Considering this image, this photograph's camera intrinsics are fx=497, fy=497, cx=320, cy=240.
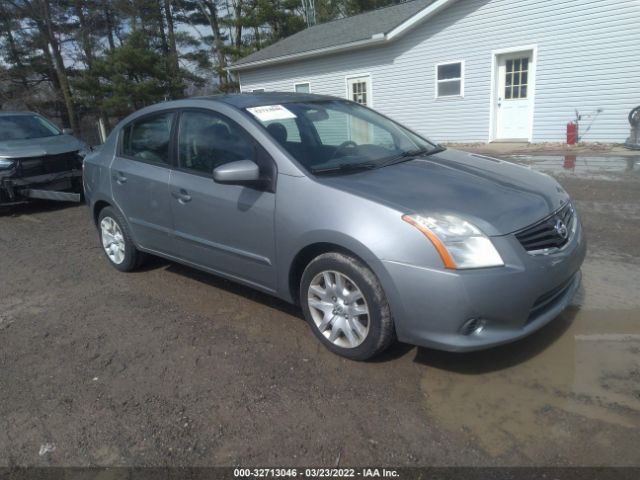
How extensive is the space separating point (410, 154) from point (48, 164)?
22.0 ft

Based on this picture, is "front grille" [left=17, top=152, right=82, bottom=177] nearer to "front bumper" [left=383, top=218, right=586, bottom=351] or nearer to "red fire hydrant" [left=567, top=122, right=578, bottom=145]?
"front bumper" [left=383, top=218, right=586, bottom=351]

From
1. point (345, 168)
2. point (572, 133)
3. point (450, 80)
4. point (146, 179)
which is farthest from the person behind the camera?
point (450, 80)

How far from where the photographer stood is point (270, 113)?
143 inches

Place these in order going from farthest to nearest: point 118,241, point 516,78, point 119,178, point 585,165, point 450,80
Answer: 1. point 450,80
2. point 516,78
3. point 585,165
4. point 118,241
5. point 119,178

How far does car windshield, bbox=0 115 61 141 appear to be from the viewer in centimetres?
859

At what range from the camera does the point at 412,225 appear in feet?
8.75

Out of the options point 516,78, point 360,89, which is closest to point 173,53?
point 360,89

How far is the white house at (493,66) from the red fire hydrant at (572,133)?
9.2 inches

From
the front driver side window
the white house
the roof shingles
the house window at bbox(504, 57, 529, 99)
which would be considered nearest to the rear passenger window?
the front driver side window

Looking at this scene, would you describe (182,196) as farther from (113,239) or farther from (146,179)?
(113,239)

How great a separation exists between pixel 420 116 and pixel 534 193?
40.2 feet

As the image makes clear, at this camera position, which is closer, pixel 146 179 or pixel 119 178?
pixel 146 179


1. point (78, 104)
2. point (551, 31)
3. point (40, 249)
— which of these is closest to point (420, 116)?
point (551, 31)

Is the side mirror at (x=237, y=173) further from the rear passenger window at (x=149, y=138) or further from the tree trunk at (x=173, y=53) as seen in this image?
the tree trunk at (x=173, y=53)
